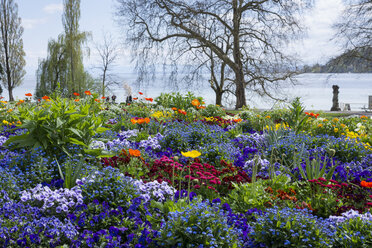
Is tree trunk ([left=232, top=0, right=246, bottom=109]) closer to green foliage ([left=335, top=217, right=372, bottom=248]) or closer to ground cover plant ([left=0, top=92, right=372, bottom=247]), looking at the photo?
ground cover plant ([left=0, top=92, right=372, bottom=247])

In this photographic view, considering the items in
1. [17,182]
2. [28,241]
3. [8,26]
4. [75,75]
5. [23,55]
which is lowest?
[28,241]

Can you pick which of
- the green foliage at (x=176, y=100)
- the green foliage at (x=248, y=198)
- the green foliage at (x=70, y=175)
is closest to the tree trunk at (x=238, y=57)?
the green foliage at (x=176, y=100)

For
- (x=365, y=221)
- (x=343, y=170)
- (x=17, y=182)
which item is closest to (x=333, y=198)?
(x=365, y=221)

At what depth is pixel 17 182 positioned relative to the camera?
125 inches

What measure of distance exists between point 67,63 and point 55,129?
22994 mm

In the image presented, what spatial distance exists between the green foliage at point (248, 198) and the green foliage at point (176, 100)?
6.35 meters

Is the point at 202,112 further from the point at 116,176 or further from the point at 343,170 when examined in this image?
the point at 116,176

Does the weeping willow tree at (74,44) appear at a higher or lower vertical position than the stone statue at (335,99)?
higher

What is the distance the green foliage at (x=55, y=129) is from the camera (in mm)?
3768

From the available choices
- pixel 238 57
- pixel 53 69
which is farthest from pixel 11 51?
pixel 238 57

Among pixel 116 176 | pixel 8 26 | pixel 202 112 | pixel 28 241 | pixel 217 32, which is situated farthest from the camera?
pixel 8 26

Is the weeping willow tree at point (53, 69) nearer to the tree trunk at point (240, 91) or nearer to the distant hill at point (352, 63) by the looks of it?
the tree trunk at point (240, 91)

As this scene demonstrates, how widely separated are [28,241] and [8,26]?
24.5 m

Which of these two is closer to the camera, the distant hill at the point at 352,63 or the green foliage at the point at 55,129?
the green foliage at the point at 55,129
